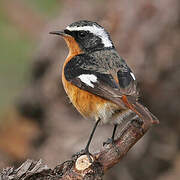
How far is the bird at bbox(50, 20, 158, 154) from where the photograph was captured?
566 cm

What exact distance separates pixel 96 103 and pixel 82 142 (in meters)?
3.96

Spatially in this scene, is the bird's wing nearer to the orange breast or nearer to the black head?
the orange breast

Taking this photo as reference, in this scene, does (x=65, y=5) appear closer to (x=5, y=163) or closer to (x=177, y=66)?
(x=177, y=66)

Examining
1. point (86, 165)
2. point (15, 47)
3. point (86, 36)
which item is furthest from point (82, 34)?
point (15, 47)

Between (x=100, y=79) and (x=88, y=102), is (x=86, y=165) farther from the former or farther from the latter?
(x=100, y=79)

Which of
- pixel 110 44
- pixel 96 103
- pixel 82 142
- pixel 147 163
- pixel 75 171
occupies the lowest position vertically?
pixel 147 163

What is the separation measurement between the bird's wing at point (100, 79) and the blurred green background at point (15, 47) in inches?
217

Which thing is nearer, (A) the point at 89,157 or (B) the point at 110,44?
(A) the point at 89,157

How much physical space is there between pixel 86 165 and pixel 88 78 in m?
0.94

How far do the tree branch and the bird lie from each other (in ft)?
0.50

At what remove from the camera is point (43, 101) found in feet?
35.1

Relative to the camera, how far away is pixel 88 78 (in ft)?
19.3

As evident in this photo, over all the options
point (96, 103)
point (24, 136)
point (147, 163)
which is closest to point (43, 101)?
point (24, 136)

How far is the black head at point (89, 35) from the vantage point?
21.0 feet
